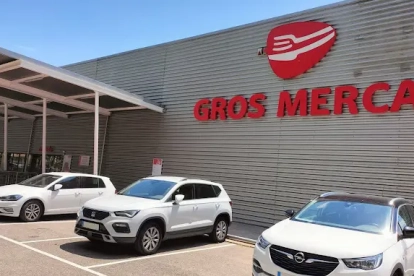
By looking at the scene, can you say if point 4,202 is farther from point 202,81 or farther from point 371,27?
point 371,27

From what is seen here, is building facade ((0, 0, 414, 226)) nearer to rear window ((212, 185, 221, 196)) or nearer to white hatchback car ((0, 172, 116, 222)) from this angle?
rear window ((212, 185, 221, 196))

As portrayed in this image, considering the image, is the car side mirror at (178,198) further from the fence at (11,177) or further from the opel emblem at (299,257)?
the fence at (11,177)

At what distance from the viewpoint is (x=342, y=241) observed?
5.15 metres

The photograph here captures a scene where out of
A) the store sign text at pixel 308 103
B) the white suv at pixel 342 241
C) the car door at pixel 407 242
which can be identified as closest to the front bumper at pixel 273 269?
the white suv at pixel 342 241

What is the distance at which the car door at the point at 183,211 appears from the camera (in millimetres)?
8445

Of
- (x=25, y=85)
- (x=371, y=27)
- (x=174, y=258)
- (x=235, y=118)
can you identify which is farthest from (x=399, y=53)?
(x=25, y=85)

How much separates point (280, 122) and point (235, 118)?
1739 millimetres

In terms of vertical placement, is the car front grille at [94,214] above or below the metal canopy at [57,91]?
below

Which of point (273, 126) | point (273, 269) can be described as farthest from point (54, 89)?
point (273, 269)

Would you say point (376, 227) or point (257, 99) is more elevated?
point (257, 99)

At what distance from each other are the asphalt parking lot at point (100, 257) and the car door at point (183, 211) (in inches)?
18.9

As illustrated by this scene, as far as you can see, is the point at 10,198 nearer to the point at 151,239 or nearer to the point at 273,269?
the point at 151,239

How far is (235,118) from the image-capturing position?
13.8 metres

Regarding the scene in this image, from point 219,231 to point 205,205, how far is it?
894 mm
